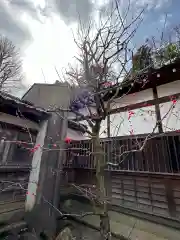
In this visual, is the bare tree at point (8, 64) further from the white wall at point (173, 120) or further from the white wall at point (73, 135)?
the white wall at point (173, 120)

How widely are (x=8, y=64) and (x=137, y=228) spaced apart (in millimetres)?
14784

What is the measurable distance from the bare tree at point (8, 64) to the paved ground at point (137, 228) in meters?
12.7

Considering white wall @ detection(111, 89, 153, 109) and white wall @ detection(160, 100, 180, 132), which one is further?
white wall @ detection(111, 89, 153, 109)

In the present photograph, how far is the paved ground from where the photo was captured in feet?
11.5

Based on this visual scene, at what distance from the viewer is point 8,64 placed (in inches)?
484

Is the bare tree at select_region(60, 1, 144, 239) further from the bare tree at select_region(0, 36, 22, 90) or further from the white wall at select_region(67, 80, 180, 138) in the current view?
the bare tree at select_region(0, 36, 22, 90)

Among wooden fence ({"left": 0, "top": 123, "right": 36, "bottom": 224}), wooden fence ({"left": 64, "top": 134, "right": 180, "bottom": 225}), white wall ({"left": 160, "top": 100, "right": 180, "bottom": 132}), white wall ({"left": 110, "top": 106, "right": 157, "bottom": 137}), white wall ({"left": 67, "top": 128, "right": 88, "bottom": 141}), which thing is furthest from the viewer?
white wall ({"left": 67, "top": 128, "right": 88, "bottom": 141})

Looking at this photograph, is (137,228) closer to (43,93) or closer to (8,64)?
(43,93)

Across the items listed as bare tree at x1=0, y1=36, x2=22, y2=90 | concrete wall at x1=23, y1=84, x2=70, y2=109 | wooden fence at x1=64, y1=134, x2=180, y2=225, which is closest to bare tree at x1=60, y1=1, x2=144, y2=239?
wooden fence at x1=64, y1=134, x2=180, y2=225

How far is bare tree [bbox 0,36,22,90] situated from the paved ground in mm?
12698

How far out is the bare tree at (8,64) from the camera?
12047 mm

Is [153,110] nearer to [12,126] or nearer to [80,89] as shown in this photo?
[80,89]

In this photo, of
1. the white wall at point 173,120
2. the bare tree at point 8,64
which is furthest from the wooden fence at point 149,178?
the bare tree at point 8,64

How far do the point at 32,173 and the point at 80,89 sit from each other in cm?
332
